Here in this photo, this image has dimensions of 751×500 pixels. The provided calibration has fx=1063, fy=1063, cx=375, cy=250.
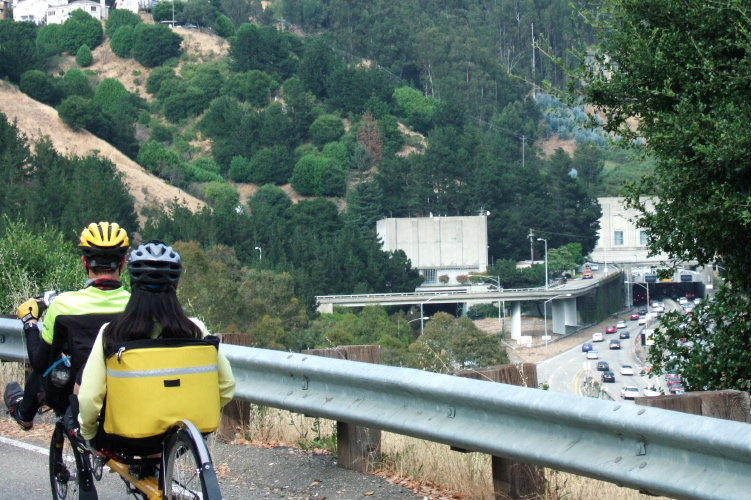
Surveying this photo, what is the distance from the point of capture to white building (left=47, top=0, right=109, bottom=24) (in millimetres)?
174375

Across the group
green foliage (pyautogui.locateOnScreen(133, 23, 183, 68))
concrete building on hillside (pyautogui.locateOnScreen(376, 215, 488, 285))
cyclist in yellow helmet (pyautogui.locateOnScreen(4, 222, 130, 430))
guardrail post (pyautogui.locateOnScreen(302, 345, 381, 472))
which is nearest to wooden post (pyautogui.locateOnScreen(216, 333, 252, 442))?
guardrail post (pyautogui.locateOnScreen(302, 345, 381, 472))

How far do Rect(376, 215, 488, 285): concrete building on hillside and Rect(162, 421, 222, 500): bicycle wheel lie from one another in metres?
107

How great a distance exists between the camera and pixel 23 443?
6664mm

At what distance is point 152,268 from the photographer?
12.4ft

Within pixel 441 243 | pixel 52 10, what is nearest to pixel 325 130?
pixel 441 243

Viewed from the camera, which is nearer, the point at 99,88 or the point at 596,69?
the point at 596,69

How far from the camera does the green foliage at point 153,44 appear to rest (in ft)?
505

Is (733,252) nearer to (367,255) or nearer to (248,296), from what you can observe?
(248,296)

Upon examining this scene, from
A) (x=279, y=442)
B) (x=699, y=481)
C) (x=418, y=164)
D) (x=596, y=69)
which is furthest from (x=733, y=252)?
(x=418, y=164)

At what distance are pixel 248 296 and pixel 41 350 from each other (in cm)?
6255

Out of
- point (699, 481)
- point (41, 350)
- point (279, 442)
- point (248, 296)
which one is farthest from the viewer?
point (248, 296)

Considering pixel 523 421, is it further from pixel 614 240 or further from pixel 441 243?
pixel 614 240

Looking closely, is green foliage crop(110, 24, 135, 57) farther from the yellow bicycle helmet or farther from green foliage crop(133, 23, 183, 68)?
the yellow bicycle helmet

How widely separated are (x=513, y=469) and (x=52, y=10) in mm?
183795
